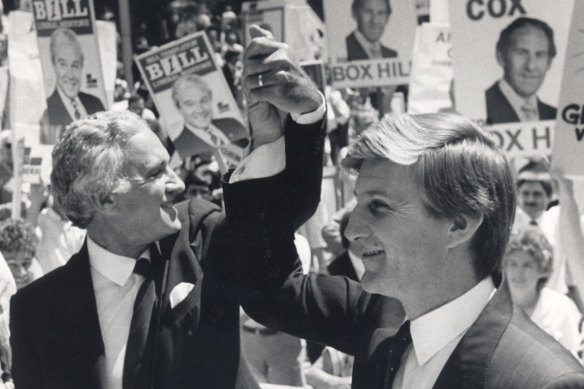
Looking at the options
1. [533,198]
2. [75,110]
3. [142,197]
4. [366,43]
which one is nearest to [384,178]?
[142,197]

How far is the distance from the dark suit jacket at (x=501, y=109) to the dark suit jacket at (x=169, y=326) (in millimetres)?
3071

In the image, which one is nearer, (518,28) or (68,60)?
(518,28)

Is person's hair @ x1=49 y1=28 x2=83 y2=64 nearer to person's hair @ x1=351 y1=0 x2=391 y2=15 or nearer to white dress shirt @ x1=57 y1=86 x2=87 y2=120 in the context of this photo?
white dress shirt @ x1=57 y1=86 x2=87 y2=120

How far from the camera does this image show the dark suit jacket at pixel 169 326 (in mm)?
2547

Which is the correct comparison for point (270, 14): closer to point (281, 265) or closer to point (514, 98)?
point (514, 98)

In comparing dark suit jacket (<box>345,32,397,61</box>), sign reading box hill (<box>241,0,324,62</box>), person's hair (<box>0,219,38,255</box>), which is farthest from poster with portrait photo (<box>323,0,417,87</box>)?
person's hair (<box>0,219,38,255</box>)

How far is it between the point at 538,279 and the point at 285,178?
123 inches

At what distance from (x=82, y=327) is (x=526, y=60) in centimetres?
346

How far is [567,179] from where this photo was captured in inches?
173

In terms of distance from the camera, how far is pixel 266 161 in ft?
6.92

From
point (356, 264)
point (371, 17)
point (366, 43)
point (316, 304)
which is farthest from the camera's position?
point (366, 43)

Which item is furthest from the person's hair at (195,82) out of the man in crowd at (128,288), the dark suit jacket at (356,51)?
the man in crowd at (128,288)

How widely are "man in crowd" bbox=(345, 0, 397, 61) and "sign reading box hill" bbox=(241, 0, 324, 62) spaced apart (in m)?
0.43

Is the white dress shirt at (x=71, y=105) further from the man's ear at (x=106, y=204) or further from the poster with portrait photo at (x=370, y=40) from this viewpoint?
the man's ear at (x=106, y=204)
